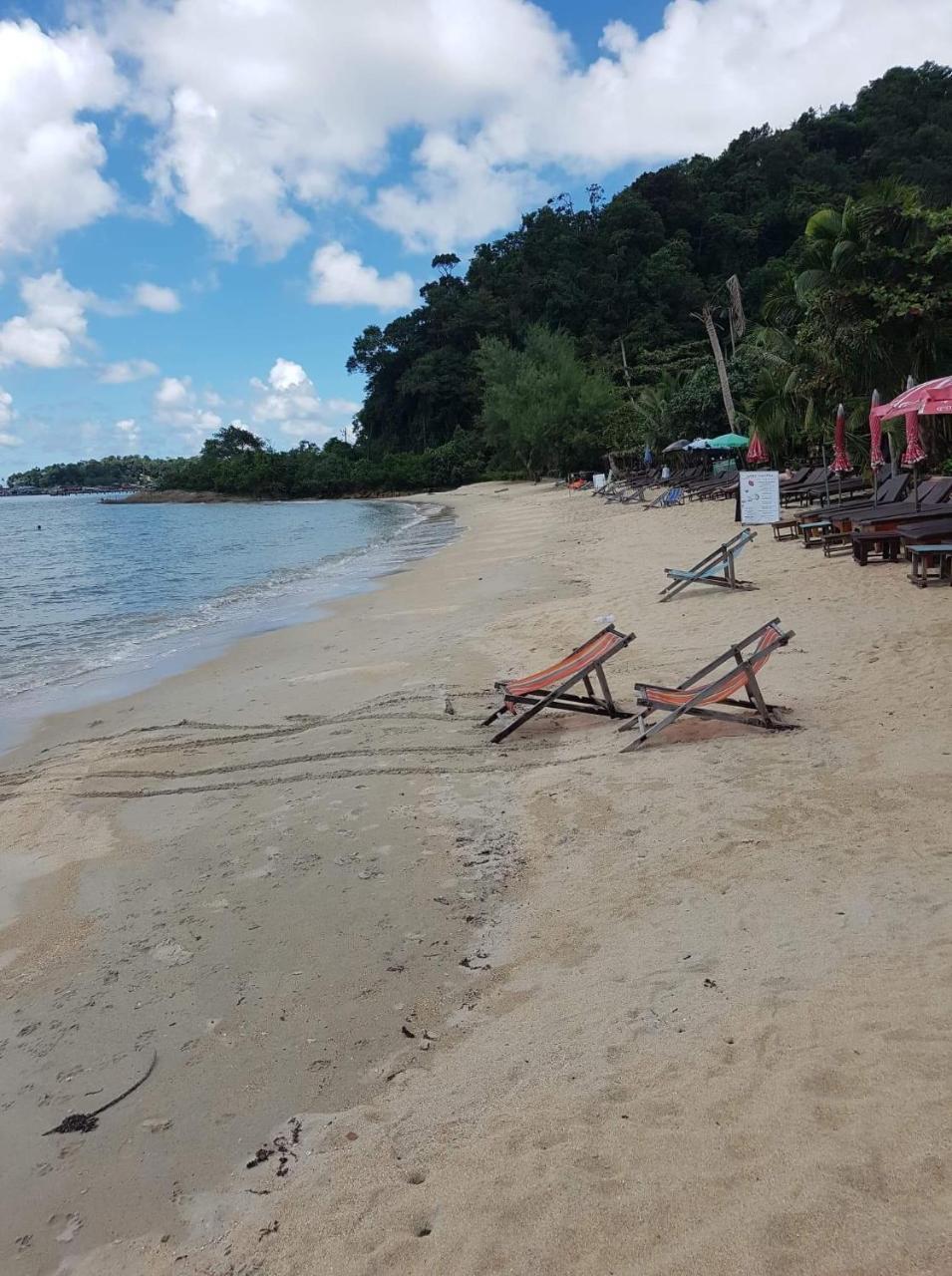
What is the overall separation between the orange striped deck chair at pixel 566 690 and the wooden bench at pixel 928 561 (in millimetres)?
4666

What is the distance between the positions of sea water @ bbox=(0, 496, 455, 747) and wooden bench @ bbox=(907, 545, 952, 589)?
932 cm

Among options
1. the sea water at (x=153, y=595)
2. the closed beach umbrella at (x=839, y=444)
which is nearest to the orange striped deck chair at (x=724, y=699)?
the sea water at (x=153, y=595)

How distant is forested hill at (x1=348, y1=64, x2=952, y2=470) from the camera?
70.4 m

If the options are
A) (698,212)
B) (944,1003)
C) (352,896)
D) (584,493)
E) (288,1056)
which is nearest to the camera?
(944,1003)

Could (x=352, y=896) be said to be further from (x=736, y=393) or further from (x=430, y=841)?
(x=736, y=393)

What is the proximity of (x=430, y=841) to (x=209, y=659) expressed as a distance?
763cm

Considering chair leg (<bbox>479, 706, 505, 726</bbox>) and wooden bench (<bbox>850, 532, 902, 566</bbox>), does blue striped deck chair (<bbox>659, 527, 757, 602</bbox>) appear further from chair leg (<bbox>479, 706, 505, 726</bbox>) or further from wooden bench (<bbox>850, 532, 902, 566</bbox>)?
chair leg (<bbox>479, 706, 505, 726</bbox>)

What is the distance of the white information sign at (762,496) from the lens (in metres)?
14.7

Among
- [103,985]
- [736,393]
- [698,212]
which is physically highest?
[698,212]

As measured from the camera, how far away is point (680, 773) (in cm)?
535

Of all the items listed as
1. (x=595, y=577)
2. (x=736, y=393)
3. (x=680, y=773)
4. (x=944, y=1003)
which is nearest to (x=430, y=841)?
(x=680, y=773)

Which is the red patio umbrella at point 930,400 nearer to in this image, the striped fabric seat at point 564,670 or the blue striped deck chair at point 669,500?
the striped fabric seat at point 564,670

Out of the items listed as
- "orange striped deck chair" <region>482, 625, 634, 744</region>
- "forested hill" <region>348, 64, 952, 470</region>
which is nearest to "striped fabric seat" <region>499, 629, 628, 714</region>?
"orange striped deck chair" <region>482, 625, 634, 744</region>

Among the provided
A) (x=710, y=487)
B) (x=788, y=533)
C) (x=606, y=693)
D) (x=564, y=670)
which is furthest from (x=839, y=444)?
(x=606, y=693)
